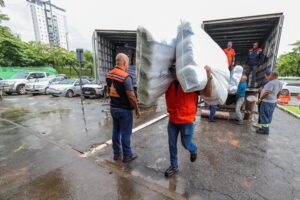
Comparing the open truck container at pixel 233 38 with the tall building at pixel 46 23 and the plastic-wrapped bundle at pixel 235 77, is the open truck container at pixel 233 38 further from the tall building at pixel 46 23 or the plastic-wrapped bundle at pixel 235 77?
the tall building at pixel 46 23

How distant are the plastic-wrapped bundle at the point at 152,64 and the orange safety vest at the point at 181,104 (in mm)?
185

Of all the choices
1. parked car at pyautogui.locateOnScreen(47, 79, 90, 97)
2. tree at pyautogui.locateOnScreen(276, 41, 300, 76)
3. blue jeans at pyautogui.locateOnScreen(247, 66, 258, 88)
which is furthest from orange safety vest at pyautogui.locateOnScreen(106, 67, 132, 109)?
tree at pyautogui.locateOnScreen(276, 41, 300, 76)

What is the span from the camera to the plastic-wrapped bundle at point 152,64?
1796mm

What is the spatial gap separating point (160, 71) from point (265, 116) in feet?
12.8

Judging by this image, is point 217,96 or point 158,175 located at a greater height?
point 217,96

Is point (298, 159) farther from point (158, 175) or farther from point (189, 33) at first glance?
point (189, 33)

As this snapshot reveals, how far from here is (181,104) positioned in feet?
7.58

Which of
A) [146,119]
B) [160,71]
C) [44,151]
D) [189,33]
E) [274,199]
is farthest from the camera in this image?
[146,119]

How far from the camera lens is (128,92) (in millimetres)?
2652

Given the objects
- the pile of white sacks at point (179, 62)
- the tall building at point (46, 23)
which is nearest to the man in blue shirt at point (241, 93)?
the pile of white sacks at point (179, 62)

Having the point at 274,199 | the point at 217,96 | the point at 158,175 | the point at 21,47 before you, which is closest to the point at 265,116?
the point at 274,199

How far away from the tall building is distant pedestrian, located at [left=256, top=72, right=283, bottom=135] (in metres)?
66.7

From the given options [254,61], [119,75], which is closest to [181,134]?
[119,75]

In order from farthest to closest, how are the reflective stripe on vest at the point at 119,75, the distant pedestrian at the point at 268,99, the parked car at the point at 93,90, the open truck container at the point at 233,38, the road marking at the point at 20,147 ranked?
the parked car at the point at 93,90, the open truck container at the point at 233,38, the distant pedestrian at the point at 268,99, the road marking at the point at 20,147, the reflective stripe on vest at the point at 119,75
